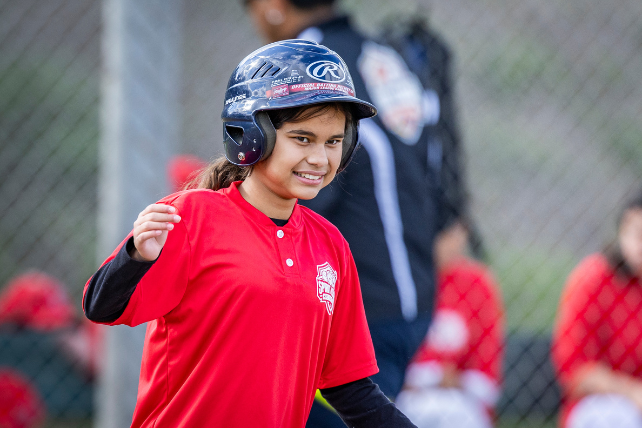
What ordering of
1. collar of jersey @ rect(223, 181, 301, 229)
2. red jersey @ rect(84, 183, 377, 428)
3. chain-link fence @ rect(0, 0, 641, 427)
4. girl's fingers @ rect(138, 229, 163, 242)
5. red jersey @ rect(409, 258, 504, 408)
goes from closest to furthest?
girl's fingers @ rect(138, 229, 163, 242) < red jersey @ rect(84, 183, 377, 428) < collar of jersey @ rect(223, 181, 301, 229) < red jersey @ rect(409, 258, 504, 408) < chain-link fence @ rect(0, 0, 641, 427)

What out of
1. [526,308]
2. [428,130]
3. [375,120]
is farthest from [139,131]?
[526,308]

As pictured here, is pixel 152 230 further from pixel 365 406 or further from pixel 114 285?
pixel 365 406

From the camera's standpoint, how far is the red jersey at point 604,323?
293 cm

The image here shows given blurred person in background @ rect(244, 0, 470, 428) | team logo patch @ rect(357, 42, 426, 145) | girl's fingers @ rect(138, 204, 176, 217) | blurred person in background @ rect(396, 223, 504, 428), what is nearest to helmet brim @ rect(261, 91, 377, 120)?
girl's fingers @ rect(138, 204, 176, 217)

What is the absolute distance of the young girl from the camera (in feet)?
3.85

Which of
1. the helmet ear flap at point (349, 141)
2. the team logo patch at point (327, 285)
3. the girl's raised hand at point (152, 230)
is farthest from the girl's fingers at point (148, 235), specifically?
the helmet ear flap at point (349, 141)

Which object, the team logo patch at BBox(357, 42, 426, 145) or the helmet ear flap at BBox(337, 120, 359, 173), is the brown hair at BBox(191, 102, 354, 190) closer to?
the helmet ear flap at BBox(337, 120, 359, 173)

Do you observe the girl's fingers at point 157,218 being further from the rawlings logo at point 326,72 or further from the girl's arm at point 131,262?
the rawlings logo at point 326,72

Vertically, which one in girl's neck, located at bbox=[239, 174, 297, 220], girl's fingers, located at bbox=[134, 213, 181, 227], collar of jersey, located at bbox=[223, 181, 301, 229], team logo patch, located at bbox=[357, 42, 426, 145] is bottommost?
girl's fingers, located at bbox=[134, 213, 181, 227]

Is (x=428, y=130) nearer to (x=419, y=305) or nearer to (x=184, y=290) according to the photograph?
(x=419, y=305)

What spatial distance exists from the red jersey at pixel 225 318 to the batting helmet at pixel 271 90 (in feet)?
0.40

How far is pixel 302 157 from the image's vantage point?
49.2 inches

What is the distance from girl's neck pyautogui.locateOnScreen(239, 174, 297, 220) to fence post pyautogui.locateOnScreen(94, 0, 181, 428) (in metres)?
0.93

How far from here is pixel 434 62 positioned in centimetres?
262
